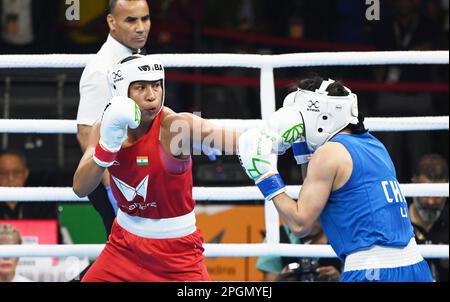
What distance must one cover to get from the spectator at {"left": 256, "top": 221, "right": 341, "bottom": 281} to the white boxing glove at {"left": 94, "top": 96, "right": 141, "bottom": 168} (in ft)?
6.00

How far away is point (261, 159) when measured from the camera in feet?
15.2

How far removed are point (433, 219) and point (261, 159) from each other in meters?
2.53

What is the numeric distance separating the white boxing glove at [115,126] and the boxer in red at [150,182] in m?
0.12

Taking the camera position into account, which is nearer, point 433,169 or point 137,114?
point 137,114

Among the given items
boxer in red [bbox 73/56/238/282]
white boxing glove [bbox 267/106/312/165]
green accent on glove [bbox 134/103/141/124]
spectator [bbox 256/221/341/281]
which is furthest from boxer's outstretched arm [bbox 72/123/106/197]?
spectator [bbox 256/221/341/281]

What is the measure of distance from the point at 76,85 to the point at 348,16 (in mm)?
2539

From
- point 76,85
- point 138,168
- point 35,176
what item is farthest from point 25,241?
point 138,168

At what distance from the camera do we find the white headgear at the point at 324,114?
4.71 metres

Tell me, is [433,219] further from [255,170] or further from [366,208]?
[255,170]

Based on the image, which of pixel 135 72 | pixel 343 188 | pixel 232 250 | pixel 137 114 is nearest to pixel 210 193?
pixel 232 250

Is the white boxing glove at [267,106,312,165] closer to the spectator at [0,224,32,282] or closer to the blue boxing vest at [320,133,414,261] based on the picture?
the blue boxing vest at [320,133,414,261]

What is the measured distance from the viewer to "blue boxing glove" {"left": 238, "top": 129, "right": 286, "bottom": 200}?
15.2ft
